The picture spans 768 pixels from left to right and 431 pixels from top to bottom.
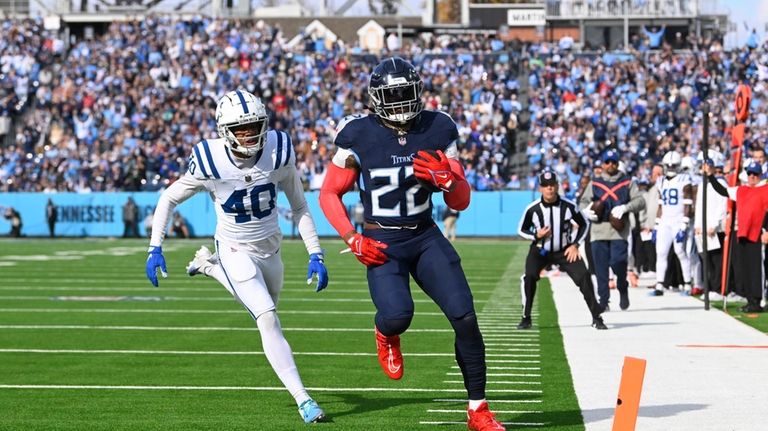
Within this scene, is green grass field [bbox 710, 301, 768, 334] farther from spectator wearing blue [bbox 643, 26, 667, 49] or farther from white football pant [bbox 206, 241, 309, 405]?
spectator wearing blue [bbox 643, 26, 667, 49]

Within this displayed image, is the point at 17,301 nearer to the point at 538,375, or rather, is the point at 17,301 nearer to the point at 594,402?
the point at 538,375

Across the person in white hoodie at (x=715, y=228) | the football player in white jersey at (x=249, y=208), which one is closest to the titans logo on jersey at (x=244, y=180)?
the football player in white jersey at (x=249, y=208)

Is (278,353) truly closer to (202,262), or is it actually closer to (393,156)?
(202,262)

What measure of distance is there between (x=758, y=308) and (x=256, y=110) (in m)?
7.84

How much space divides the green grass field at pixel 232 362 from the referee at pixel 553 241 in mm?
445

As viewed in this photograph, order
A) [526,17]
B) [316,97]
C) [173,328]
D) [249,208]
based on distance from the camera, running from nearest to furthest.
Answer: [249,208]
[173,328]
[316,97]
[526,17]

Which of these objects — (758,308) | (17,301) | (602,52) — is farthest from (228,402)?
(602,52)

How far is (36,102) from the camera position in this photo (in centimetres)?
3969

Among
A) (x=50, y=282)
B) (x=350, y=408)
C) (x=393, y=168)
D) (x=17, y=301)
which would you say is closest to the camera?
(x=393, y=168)

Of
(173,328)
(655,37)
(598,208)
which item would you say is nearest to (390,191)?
(173,328)

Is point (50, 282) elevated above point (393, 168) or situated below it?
below

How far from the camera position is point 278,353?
23.2ft

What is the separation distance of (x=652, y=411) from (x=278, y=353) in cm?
202

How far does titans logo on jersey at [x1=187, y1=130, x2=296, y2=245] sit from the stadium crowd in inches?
995
